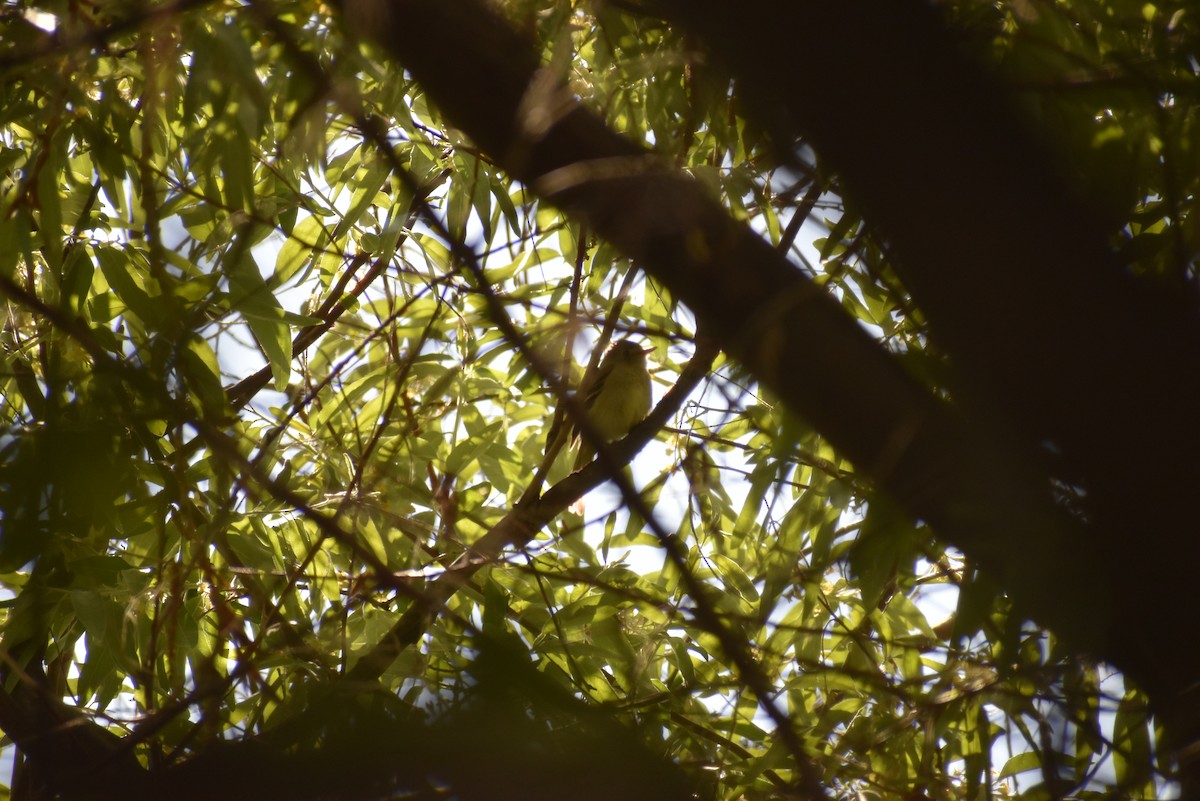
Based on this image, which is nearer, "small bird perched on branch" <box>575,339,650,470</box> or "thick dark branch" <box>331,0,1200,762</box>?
"thick dark branch" <box>331,0,1200,762</box>

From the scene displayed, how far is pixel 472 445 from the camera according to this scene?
2523mm

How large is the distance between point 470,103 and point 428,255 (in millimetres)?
1419

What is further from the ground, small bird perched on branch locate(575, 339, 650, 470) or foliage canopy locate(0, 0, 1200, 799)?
small bird perched on branch locate(575, 339, 650, 470)

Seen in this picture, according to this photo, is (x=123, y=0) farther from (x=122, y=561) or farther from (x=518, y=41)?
(x=122, y=561)

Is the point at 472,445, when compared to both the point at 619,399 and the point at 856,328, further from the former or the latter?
the point at 619,399

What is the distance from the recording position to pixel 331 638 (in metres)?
1.77

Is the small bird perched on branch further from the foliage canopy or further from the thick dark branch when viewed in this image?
the thick dark branch

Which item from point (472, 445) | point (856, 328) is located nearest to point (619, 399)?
point (472, 445)

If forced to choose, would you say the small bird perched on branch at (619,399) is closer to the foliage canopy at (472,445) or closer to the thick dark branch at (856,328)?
the foliage canopy at (472,445)

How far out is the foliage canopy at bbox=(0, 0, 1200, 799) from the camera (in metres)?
1.03

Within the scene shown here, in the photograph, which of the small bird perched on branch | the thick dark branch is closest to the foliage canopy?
the thick dark branch

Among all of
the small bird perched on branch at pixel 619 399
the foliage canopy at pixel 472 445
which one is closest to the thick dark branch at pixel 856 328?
the foliage canopy at pixel 472 445

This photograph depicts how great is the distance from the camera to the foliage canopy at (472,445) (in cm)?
103

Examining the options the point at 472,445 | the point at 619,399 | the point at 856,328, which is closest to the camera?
the point at 856,328
